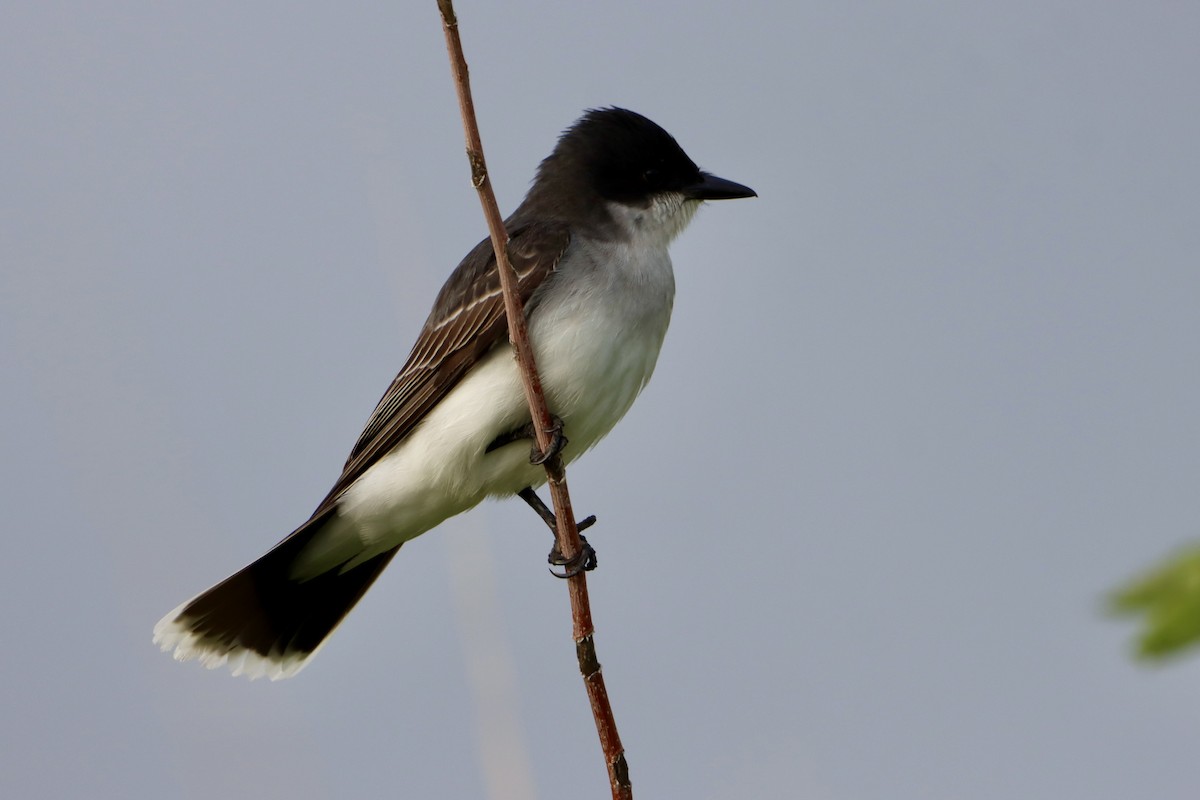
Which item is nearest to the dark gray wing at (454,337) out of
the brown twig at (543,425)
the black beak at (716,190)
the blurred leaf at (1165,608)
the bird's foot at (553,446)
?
the bird's foot at (553,446)

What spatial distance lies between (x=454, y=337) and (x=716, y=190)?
1.37 metres

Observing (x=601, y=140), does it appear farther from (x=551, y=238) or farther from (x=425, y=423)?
(x=425, y=423)

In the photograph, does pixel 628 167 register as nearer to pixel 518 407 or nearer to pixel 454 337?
pixel 454 337

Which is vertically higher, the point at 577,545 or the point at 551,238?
the point at 551,238

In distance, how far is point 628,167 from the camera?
5469 mm

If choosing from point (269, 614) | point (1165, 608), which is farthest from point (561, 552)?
point (1165, 608)

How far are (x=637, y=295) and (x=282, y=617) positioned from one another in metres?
1.85

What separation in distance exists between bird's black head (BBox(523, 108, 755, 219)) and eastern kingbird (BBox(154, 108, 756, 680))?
0.04ft

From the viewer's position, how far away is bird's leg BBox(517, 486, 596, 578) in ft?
10.9

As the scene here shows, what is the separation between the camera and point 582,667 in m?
3.15

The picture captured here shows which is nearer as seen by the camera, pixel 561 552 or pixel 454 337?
pixel 561 552

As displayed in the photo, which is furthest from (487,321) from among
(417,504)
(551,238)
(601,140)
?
(601,140)

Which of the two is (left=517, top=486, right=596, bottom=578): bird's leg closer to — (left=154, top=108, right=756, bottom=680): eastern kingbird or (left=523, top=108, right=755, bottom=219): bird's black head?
(left=154, top=108, right=756, bottom=680): eastern kingbird

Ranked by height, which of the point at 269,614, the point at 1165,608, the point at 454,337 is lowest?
the point at 1165,608
